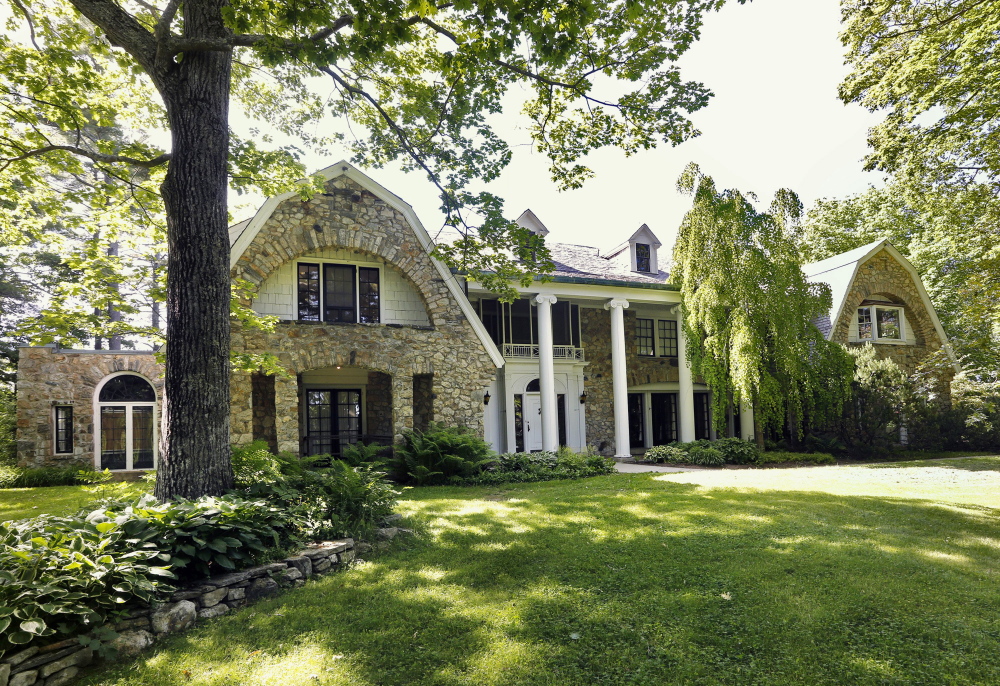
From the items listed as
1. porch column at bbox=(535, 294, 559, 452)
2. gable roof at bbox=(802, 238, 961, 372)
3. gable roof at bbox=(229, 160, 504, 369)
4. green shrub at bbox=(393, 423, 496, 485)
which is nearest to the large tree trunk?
gable roof at bbox=(229, 160, 504, 369)

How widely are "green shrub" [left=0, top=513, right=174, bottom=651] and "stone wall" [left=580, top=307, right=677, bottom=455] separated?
546 inches

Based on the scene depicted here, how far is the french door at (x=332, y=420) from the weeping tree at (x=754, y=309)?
377 inches

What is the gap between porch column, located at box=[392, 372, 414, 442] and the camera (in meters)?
11.4

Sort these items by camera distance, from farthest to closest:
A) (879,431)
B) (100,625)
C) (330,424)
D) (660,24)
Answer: (879,431) < (330,424) < (660,24) < (100,625)

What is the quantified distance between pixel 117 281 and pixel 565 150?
7.50m

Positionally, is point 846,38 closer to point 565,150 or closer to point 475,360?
point 565,150

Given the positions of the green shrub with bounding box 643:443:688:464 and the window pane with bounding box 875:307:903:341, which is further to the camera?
the window pane with bounding box 875:307:903:341

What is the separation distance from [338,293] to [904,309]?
1871cm

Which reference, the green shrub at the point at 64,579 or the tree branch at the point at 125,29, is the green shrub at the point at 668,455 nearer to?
the green shrub at the point at 64,579

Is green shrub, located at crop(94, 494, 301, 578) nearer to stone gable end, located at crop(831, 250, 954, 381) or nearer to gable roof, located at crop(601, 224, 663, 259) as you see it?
gable roof, located at crop(601, 224, 663, 259)

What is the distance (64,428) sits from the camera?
13.3 meters

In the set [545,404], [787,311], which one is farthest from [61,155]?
[787,311]

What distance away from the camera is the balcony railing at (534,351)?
1537 cm

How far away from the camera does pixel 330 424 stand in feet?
44.6
